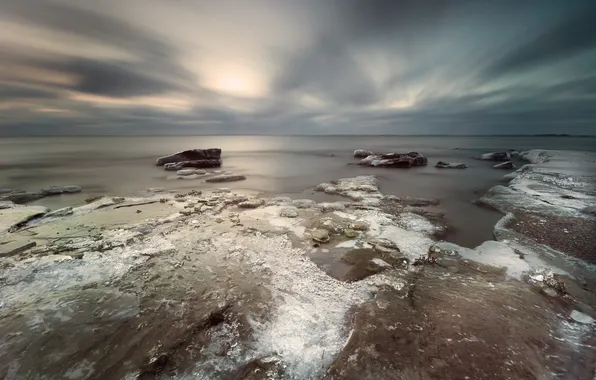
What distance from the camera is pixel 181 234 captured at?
7.45 metres

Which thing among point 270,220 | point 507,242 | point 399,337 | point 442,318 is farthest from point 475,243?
point 270,220

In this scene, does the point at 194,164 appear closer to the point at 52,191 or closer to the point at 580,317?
the point at 52,191

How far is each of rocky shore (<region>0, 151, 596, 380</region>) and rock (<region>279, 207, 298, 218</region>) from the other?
850 millimetres

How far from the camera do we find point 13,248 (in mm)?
6410

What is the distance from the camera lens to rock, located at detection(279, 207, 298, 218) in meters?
9.45

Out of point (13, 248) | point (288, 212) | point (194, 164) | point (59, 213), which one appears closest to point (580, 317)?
point (288, 212)

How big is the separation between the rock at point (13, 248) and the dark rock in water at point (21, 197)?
7.16 meters

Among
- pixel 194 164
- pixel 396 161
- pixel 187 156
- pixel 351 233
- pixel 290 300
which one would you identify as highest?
pixel 187 156

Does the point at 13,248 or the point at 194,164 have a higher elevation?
the point at 194,164

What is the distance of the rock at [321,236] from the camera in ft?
23.6

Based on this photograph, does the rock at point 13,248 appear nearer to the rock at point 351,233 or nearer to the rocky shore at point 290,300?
the rocky shore at point 290,300

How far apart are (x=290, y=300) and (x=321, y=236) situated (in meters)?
2.91

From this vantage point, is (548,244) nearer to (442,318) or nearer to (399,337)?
(442,318)

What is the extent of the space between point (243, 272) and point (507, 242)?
7520mm
